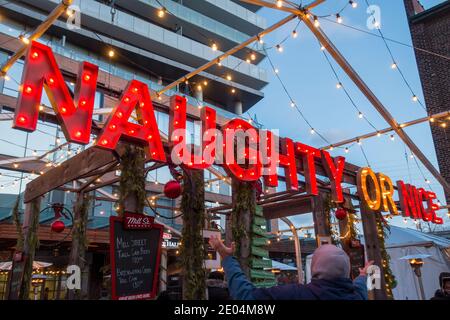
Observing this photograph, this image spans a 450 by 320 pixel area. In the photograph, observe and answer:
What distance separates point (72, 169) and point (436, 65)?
58.4ft

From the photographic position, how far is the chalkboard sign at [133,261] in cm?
455

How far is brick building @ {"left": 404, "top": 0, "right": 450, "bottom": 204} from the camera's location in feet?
55.1

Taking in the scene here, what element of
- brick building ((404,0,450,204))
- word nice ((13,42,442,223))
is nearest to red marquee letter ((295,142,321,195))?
word nice ((13,42,442,223))

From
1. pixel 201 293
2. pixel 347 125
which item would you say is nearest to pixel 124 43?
pixel 201 293

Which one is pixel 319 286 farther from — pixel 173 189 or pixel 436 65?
pixel 436 65

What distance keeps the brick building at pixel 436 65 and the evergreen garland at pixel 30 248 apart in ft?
54.1

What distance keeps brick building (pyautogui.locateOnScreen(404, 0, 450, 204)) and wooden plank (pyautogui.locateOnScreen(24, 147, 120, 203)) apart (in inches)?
626

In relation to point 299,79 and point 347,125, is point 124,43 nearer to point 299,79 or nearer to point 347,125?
point 299,79

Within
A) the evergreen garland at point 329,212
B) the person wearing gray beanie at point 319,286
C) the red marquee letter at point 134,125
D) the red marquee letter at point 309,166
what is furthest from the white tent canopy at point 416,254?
the person wearing gray beanie at point 319,286

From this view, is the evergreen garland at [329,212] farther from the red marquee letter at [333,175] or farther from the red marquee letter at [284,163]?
the red marquee letter at [284,163]

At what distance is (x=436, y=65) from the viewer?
57.9ft

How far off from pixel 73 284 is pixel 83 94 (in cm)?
339

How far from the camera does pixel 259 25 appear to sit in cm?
3041

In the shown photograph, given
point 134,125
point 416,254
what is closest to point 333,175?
point 134,125
